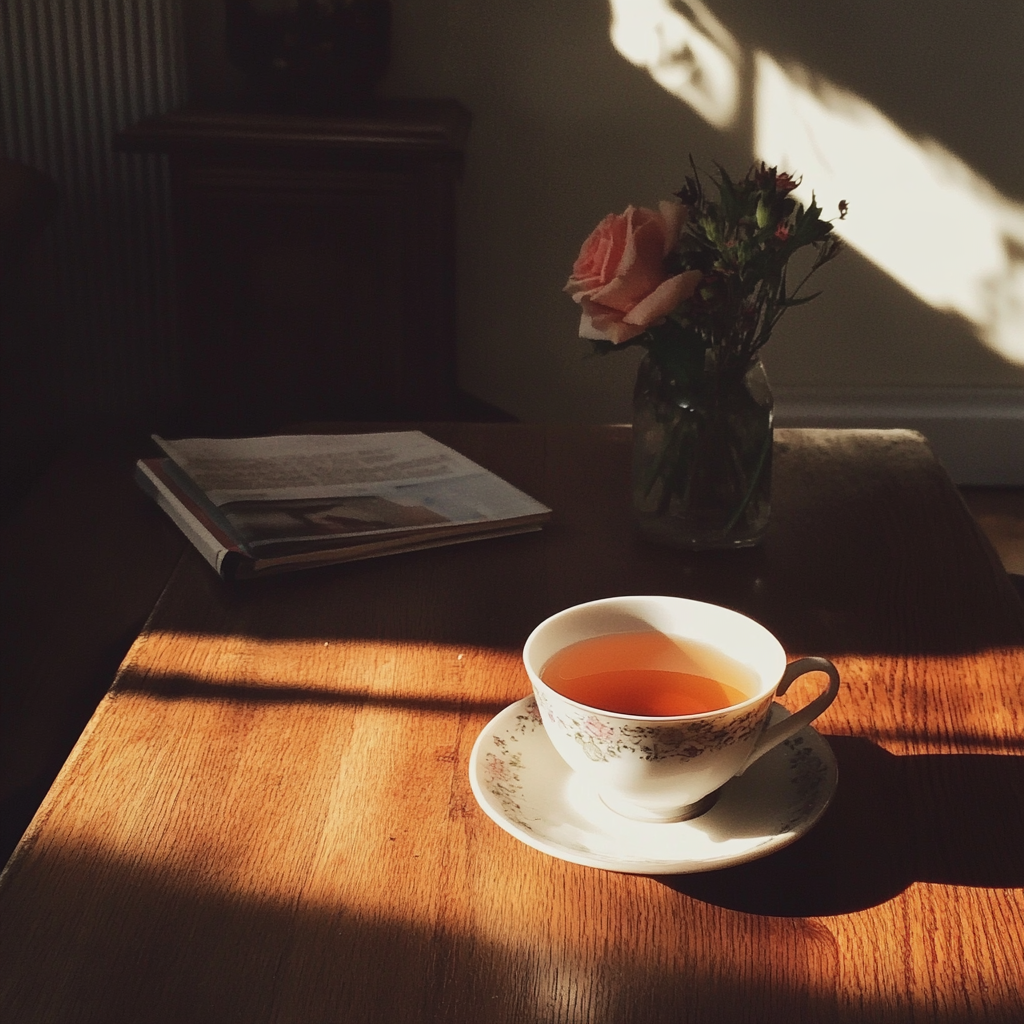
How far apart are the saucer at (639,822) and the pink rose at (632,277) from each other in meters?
0.30

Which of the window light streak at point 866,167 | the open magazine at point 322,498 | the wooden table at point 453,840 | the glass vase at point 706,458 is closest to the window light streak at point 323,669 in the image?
the wooden table at point 453,840

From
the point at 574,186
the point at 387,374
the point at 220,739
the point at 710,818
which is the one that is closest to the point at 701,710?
the point at 710,818

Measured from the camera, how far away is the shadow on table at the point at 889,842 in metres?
0.49

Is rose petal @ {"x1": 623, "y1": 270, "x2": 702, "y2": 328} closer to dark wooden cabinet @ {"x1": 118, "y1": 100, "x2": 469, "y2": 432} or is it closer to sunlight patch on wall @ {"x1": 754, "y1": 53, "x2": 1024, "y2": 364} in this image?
dark wooden cabinet @ {"x1": 118, "y1": 100, "x2": 469, "y2": 432}

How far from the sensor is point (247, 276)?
1.98m

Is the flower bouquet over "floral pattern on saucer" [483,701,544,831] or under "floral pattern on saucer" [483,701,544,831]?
over

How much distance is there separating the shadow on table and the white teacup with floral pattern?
40 millimetres

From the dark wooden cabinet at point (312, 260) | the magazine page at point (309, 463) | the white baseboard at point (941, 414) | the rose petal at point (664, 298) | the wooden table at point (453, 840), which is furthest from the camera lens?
the white baseboard at point (941, 414)

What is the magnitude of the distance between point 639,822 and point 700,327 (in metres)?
0.40

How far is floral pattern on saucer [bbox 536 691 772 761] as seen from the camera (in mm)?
482

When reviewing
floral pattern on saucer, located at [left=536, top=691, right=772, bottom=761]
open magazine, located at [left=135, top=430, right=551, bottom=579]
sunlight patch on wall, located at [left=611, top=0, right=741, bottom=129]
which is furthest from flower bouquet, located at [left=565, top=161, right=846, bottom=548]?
sunlight patch on wall, located at [left=611, top=0, right=741, bottom=129]

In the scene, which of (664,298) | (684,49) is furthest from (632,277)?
(684,49)

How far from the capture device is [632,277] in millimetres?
769

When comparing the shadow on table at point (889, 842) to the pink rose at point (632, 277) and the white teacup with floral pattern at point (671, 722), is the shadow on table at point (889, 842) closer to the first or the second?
the white teacup with floral pattern at point (671, 722)
